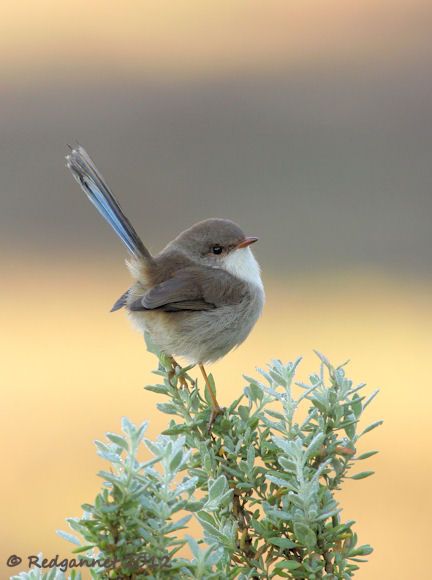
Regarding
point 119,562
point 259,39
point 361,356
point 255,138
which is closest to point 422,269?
point 361,356

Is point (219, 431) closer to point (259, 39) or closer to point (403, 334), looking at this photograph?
point (403, 334)

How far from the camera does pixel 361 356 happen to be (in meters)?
8.52

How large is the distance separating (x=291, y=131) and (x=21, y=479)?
925 cm

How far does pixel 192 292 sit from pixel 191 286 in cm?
3

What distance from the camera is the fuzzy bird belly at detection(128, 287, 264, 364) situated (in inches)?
149

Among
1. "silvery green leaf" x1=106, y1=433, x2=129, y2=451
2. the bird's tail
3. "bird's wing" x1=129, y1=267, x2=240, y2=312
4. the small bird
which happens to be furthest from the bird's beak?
"silvery green leaf" x1=106, y1=433, x2=129, y2=451

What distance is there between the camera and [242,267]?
4.25 metres

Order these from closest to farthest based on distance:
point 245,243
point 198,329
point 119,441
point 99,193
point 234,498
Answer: point 119,441 < point 234,498 < point 99,193 < point 198,329 < point 245,243

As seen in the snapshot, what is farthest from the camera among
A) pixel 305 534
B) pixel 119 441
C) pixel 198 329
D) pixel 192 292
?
pixel 192 292

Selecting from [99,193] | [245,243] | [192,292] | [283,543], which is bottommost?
[283,543]

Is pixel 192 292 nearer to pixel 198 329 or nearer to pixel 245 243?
pixel 198 329

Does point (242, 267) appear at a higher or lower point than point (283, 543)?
higher

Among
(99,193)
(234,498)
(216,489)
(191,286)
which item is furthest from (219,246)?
(216,489)

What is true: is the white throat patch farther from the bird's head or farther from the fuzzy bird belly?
the fuzzy bird belly
